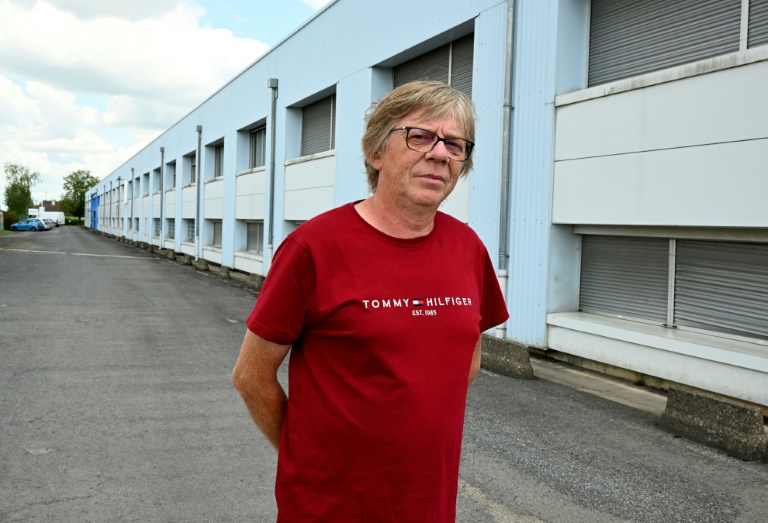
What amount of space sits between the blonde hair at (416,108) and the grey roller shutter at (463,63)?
9674 mm

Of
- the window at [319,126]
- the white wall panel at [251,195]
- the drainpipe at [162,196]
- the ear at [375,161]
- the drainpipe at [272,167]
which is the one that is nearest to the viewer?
the ear at [375,161]

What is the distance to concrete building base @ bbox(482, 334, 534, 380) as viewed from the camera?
7.86 meters

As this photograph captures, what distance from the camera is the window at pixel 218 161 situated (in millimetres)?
28188

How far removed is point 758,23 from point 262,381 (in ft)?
22.2

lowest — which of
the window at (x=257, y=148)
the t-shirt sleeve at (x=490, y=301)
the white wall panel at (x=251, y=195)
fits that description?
the t-shirt sleeve at (x=490, y=301)

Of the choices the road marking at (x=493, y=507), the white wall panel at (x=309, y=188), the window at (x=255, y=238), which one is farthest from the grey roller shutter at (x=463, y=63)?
the window at (x=255, y=238)

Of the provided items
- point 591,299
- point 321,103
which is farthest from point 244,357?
point 321,103

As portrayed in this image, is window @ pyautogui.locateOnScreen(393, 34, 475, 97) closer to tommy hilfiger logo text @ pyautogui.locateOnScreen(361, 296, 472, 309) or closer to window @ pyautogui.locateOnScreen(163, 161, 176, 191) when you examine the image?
tommy hilfiger logo text @ pyautogui.locateOnScreen(361, 296, 472, 309)

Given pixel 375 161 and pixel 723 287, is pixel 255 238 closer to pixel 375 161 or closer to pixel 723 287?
pixel 723 287

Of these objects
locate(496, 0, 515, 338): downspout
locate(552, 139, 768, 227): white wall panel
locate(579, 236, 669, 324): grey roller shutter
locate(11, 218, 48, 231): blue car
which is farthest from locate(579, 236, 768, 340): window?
locate(11, 218, 48, 231): blue car

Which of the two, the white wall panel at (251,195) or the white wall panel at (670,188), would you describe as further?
the white wall panel at (251,195)

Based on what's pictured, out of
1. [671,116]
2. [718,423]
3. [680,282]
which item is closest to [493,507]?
[718,423]

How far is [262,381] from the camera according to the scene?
2031 mm

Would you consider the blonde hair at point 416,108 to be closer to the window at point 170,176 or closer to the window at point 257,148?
the window at point 257,148
